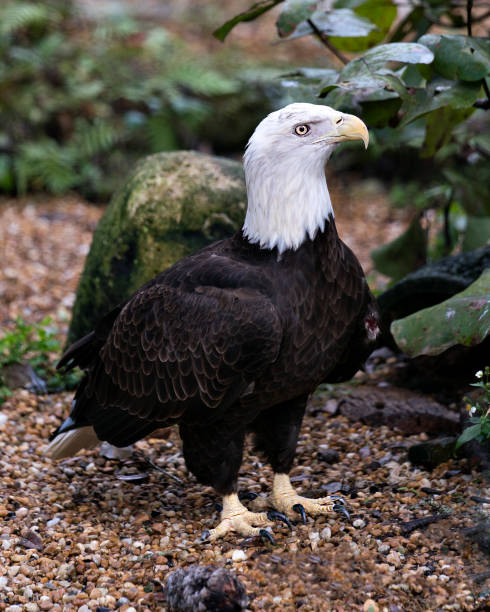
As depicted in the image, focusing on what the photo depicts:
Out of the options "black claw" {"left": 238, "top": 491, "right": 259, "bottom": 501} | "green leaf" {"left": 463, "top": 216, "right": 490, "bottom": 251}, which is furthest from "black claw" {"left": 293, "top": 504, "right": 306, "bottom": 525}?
"green leaf" {"left": 463, "top": 216, "right": 490, "bottom": 251}

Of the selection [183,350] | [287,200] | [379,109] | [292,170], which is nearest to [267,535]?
[183,350]

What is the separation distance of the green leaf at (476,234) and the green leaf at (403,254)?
28cm

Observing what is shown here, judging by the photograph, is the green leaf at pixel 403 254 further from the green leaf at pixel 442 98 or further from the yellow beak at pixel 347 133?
the yellow beak at pixel 347 133

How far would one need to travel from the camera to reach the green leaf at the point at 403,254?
520 cm

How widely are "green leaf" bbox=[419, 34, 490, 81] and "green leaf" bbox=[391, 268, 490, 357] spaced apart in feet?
3.00

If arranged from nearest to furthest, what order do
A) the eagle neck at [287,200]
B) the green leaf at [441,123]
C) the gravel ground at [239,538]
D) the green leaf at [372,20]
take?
the gravel ground at [239,538]
the eagle neck at [287,200]
the green leaf at [441,123]
the green leaf at [372,20]

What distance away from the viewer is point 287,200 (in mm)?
3363

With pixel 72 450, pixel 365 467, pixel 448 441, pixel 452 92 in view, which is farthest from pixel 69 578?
pixel 452 92

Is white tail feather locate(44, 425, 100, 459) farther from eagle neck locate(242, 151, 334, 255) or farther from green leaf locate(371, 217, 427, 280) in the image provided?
green leaf locate(371, 217, 427, 280)

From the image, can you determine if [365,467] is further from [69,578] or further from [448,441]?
[69,578]

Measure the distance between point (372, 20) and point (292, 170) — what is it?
1.63 metres

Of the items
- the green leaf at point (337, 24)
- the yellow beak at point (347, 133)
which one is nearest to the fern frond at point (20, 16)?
the green leaf at point (337, 24)

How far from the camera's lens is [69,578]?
325cm

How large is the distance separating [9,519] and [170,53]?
692 centimetres
